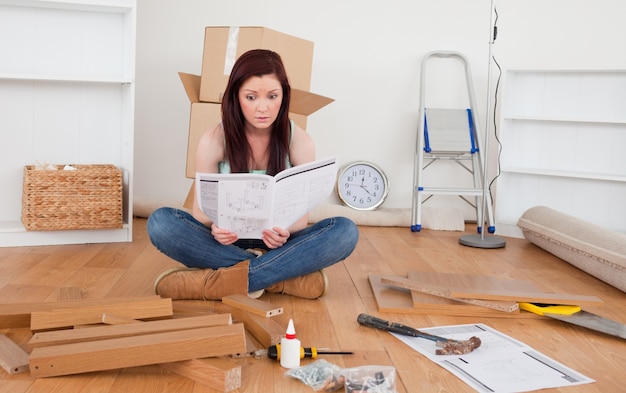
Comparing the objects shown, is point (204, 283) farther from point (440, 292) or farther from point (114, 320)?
point (440, 292)

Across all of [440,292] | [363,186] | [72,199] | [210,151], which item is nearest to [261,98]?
[210,151]

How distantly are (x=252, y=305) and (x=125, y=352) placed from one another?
603 mm

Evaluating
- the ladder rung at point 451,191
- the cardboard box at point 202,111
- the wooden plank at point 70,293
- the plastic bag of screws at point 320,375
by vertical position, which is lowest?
the wooden plank at point 70,293

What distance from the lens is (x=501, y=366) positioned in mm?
1789

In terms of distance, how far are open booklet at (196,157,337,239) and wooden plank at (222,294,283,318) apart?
0.21 metres

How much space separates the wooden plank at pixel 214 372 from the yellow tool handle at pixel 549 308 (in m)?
1.05

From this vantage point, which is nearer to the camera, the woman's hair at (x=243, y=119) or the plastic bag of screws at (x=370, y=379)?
the plastic bag of screws at (x=370, y=379)

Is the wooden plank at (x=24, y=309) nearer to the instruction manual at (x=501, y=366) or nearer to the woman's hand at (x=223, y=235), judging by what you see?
the woman's hand at (x=223, y=235)

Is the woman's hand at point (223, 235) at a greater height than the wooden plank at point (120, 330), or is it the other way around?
the woman's hand at point (223, 235)

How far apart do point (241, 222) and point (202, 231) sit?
24 centimetres

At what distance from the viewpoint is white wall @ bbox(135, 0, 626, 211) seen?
424cm

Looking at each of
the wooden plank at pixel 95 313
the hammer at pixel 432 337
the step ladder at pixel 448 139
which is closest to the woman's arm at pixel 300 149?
the hammer at pixel 432 337

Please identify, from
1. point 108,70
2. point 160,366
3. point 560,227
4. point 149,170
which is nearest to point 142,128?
point 149,170

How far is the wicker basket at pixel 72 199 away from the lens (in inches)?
126
